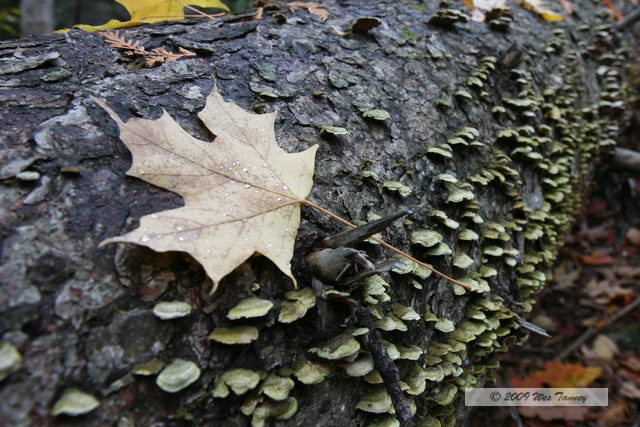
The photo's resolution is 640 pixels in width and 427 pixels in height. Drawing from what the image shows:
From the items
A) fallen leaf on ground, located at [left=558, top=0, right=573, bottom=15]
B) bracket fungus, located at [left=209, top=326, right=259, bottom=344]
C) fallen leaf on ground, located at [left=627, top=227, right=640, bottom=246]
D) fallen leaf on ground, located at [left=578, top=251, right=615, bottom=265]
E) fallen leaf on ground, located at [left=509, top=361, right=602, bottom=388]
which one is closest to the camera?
bracket fungus, located at [left=209, top=326, right=259, bottom=344]

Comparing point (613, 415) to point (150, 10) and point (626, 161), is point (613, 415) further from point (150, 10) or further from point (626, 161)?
point (150, 10)

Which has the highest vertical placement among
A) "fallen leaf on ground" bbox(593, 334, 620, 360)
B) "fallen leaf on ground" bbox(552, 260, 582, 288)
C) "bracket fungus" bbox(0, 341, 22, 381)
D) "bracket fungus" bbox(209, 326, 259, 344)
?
"bracket fungus" bbox(0, 341, 22, 381)

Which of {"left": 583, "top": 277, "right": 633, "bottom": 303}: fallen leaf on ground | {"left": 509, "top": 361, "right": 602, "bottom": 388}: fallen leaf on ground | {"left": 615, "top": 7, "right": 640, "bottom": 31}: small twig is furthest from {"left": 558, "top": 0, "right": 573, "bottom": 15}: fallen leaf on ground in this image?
{"left": 509, "top": 361, "right": 602, "bottom": 388}: fallen leaf on ground

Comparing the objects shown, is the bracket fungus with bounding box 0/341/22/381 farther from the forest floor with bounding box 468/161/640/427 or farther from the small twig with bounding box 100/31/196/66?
the forest floor with bounding box 468/161/640/427

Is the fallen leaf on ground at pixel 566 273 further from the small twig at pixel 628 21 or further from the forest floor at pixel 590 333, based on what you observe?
the small twig at pixel 628 21

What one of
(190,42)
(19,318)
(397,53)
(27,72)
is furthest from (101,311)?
(397,53)

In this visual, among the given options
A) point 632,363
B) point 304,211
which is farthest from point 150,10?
point 632,363

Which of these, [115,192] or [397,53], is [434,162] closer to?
[397,53]

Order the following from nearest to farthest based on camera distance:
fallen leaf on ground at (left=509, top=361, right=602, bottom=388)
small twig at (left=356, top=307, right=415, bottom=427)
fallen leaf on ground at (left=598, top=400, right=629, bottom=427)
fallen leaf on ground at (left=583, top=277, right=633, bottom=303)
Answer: small twig at (left=356, top=307, right=415, bottom=427)
fallen leaf on ground at (left=598, top=400, right=629, bottom=427)
fallen leaf on ground at (left=509, top=361, right=602, bottom=388)
fallen leaf on ground at (left=583, top=277, right=633, bottom=303)
